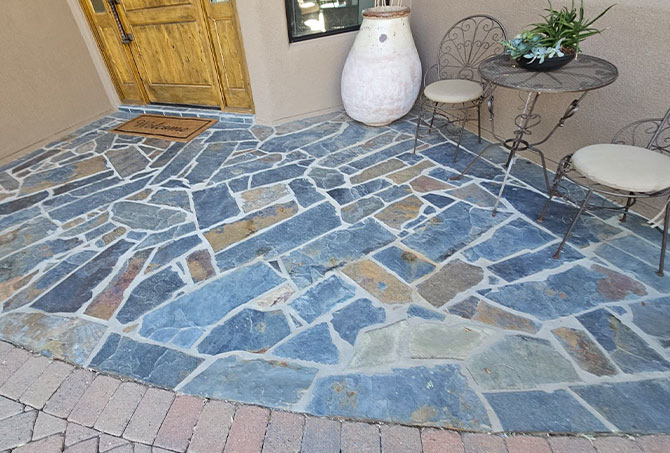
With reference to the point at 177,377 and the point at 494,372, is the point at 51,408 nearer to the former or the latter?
the point at 177,377

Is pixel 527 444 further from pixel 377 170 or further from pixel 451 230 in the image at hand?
pixel 377 170

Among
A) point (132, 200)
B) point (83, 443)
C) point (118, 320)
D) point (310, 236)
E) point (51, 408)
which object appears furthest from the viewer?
point (132, 200)

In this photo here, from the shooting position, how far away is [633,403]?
4.17 ft

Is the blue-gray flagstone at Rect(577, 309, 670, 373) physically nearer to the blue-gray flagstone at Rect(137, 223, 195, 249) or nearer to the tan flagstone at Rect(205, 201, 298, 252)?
the tan flagstone at Rect(205, 201, 298, 252)

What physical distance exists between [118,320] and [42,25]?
3471 millimetres

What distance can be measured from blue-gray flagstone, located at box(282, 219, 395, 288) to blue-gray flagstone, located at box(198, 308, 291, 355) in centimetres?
26

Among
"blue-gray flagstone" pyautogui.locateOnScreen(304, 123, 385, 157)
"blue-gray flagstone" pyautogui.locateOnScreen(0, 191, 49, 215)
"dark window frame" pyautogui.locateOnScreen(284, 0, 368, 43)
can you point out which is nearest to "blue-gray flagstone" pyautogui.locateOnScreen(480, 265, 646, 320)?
"blue-gray flagstone" pyautogui.locateOnScreen(304, 123, 385, 157)

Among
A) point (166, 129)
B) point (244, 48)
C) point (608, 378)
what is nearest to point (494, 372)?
point (608, 378)

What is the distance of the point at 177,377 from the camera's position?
1464 mm

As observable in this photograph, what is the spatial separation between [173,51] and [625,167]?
3.98 meters

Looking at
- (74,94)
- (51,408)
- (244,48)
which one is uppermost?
(244,48)

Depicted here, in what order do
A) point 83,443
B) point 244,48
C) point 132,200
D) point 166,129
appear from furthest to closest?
1. point 166,129
2. point 244,48
3. point 132,200
4. point 83,443

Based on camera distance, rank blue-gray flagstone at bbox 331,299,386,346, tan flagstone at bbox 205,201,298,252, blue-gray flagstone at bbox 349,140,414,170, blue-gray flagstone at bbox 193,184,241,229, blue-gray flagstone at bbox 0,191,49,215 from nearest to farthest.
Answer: blue-gray flagstone at bbox 331,299,386,346 < tan flagstone at bbox 205,201,298,252 < blue-gray flagstone at bbox 193,184,241,229 < blue-gray flagstone at bbox 0,191,49,215 < blue-gray flagstone at bbox 349,140,414,170

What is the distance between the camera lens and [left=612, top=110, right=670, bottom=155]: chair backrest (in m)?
1.82
